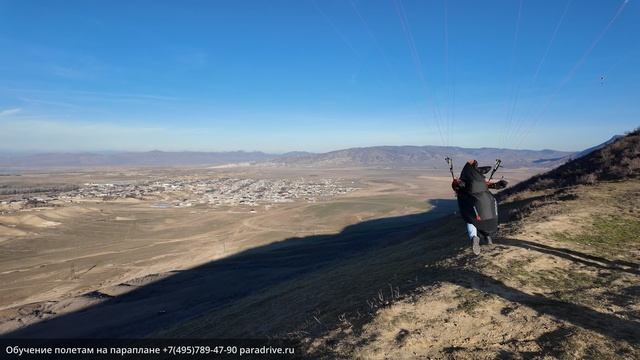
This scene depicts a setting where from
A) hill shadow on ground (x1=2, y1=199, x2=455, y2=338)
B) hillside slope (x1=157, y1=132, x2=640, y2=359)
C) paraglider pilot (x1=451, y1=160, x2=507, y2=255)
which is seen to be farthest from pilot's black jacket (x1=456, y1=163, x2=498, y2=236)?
hill shadow on ground (x1=2, y1=199, x2=455, y2=338)

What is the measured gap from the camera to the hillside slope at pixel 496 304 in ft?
21.5

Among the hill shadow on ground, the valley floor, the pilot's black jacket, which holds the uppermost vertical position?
the pilot's black jacket

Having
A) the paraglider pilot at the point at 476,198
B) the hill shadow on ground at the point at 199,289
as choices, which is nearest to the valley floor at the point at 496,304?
the paraglider pilot at the point at 476,198

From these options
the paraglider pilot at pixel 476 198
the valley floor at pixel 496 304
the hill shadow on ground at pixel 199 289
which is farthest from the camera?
the hill shadow on ground at pixel 199 289

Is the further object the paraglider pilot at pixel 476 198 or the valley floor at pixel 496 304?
the paraglider pilot at pixel 476 198

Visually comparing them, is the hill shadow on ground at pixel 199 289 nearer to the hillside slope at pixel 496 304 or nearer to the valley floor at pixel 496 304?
the hillside slope at pixel 496 304

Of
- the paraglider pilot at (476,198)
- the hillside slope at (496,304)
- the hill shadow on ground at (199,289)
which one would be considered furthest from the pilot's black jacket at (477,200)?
the hill shadow on ground at (199,289)

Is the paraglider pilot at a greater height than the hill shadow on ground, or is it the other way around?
the paraglider pilot

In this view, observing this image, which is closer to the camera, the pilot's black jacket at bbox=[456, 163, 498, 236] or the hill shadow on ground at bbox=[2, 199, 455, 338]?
the pilot's black jacket at bbox=[456, 163, 498, 236]

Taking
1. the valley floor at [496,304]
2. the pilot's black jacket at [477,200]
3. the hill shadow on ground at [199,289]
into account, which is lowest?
the hill shadow on ground at [199,289]

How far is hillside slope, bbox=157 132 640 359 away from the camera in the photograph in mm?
6551

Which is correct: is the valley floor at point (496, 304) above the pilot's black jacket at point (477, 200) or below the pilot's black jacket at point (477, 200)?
below

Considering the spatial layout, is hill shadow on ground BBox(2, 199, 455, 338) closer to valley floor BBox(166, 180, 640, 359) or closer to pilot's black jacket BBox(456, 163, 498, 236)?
valley floor BBox(166, 180, 640, 359)

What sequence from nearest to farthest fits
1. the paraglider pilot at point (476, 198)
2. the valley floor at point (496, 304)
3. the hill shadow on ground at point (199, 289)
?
the valley floor at point (496, 304), the paraglider pilot at point (476, 198), the hill shadow on ground at point (199, 289)
